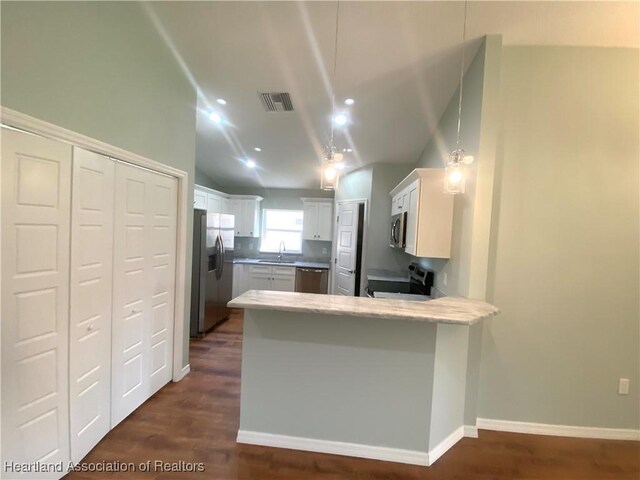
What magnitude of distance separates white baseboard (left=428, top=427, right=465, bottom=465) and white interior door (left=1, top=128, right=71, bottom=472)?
2.37 metres

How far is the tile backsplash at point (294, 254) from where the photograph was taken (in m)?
6.44

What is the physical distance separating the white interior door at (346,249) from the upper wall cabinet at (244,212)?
1890 mm

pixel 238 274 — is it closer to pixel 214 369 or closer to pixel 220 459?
pixel 214 369

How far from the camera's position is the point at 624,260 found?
2271mm

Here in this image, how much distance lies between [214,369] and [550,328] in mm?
3256

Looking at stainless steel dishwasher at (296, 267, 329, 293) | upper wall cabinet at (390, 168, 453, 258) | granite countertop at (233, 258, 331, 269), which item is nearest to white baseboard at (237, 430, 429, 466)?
upper wall cabinet at (390, 168, 453, 258)

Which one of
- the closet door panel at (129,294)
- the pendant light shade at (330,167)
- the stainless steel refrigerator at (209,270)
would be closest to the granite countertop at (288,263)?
the stainless steel refrigerator at (209,270)

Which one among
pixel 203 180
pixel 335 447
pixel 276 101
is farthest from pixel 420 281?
pixel 203 180

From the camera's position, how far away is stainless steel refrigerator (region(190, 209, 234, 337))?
4.00 metres

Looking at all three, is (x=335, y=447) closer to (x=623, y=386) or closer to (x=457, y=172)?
(x=457, y=172)

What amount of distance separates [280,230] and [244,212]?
907mm

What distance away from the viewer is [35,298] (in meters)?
1.58

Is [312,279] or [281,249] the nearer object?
[312,279]

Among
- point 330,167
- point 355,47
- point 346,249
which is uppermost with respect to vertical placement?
point 355,47
